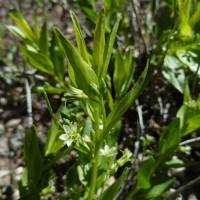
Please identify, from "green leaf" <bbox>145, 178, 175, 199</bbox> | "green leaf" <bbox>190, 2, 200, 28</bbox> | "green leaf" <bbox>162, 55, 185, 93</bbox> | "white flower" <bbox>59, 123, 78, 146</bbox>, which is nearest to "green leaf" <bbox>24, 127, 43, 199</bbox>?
"white flower" <bbox>59, 123, 78, 146</bbox>

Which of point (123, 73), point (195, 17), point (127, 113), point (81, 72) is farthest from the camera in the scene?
point (127, 113)

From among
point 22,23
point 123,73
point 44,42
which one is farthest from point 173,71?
point 22,23

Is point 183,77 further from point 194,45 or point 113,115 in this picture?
point 113,115

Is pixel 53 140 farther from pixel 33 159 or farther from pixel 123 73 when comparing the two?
pixel 123 73

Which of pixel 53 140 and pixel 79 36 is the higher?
pixel 79 36

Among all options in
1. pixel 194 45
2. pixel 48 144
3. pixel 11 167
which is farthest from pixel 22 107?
pixel 194 45

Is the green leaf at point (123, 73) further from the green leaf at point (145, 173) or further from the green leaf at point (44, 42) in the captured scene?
the green leaf at point (44, 42)
